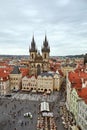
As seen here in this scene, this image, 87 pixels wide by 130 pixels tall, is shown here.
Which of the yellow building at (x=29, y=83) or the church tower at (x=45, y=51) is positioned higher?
the church tower at (x=45, y=51)

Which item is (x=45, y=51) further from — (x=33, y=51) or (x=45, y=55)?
(x=33, y=51)

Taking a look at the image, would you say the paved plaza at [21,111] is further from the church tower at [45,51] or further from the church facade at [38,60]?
the church tower at [45,51]

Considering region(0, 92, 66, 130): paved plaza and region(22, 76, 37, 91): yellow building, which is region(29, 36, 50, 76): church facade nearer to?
region(22, 76, 37, 91): yellow building

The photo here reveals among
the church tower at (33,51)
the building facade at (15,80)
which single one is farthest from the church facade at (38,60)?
the building facade at (15,80)

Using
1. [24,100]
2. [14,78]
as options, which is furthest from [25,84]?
[24,100]

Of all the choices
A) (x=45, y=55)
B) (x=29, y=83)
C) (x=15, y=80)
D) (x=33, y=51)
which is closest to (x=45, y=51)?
(x=45, y=55)

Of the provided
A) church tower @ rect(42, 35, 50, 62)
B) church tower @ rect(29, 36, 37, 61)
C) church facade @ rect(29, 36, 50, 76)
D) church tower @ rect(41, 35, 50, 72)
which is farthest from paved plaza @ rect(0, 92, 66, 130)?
church tower @ rect(42, 35, 50, 62)

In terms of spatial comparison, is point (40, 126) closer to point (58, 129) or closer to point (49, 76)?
point (58, 129)
